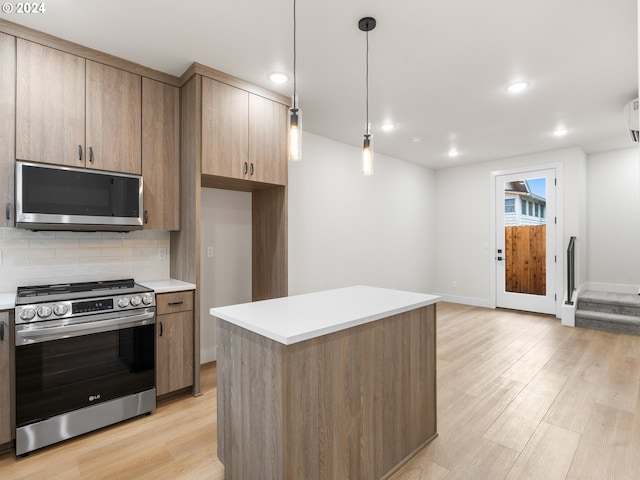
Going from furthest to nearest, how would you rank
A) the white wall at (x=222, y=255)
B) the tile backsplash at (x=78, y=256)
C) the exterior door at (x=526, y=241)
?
the exterior door at (x=526, y=241) < the white wall at (x=222, y=255) < the tile backsplash at (x=78, y=256)

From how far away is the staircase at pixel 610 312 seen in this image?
15.0ft

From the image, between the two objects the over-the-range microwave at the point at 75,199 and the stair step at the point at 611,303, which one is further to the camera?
the stair step at the point at 611,303

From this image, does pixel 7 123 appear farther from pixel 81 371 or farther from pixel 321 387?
pixel 321 387

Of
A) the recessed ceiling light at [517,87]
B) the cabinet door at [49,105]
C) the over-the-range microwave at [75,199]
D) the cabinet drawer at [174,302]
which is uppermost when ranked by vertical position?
the recessed ceiling light at [517,87]

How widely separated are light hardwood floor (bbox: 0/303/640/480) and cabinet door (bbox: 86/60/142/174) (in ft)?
6.47

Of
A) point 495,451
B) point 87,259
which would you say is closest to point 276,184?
point 87,259

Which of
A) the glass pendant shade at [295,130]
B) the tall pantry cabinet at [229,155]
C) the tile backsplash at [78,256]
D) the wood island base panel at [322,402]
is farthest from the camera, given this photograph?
the tall pantry cabinet at [229,155]

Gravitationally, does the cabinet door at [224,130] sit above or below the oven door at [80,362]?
above

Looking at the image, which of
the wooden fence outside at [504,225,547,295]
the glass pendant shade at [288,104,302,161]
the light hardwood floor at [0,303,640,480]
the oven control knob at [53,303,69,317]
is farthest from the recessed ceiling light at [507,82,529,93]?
the oven control knob at [53,303,69,317]

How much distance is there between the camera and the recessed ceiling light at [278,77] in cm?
290

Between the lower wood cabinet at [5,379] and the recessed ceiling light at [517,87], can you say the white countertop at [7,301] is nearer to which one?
the lower wood cabinet at [5,379]

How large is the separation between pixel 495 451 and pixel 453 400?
2.20 feet

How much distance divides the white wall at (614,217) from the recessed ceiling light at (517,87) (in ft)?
11.4

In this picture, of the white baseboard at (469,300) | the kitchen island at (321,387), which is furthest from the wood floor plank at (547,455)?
the white baseboard at (469,300)
